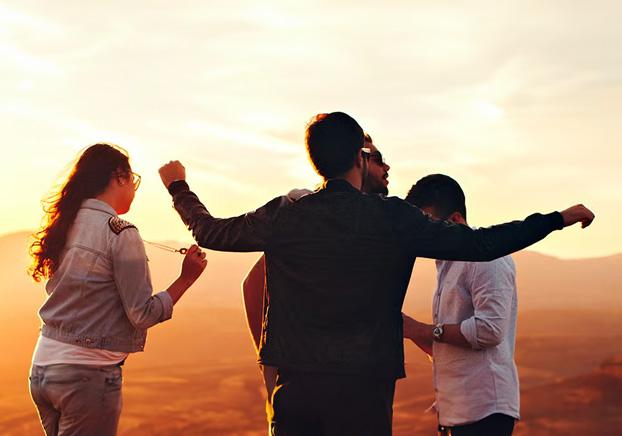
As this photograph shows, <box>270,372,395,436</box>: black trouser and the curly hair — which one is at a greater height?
the curly hair

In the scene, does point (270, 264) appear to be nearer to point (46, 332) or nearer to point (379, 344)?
point (379, 344)

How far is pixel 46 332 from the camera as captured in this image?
367 cm

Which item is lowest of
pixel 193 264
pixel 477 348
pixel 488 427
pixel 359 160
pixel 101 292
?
pixel 488 427

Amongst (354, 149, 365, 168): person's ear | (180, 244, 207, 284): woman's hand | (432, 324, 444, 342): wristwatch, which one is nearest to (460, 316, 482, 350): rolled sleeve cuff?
(432, 324, 444, 342): wristwatch

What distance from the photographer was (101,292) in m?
3.65

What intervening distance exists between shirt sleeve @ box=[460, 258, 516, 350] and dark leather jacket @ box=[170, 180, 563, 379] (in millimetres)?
957

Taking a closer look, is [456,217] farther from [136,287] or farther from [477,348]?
[136,287]

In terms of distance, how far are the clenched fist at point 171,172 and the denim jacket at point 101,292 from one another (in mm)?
434

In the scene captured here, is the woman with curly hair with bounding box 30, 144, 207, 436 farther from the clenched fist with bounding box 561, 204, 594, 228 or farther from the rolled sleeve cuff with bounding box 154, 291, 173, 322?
the clenched fist with bounding box 561, 204, 594, 228

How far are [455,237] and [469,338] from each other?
3.69 ft

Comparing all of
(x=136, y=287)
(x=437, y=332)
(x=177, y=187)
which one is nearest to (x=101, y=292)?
(x=136, y=287)

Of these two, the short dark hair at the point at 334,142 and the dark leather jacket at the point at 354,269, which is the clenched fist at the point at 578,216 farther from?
the short dark hair at the point at 334,142

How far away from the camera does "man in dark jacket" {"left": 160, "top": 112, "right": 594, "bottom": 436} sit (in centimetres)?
286

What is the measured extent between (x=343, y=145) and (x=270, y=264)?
526 mm
